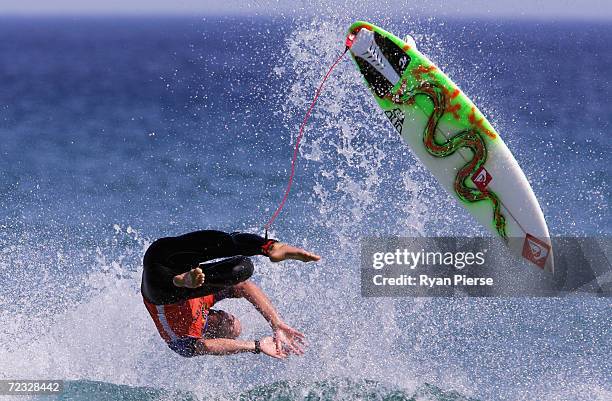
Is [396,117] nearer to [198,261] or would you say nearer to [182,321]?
[182,321]

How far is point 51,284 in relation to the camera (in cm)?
1241

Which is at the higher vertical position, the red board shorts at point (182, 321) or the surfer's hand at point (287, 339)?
the red board shorts at point (182, 321)

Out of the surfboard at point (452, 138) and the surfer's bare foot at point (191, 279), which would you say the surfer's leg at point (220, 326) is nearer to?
the surfer's bare foot at point (191, 279)

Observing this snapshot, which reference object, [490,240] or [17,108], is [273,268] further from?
[17,108]

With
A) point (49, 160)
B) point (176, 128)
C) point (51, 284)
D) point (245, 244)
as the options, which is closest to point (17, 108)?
point (176, 128)

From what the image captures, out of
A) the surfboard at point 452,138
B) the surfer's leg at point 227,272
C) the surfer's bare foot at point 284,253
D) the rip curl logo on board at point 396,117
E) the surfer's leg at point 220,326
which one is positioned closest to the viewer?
the surfer's bare foot at point 284,253

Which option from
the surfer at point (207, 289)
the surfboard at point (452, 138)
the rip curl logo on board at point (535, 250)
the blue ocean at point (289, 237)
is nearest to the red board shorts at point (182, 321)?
the surfer at point (207, 289)

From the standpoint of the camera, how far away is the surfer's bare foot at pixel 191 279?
23.0 feet

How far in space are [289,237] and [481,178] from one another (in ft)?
17.7

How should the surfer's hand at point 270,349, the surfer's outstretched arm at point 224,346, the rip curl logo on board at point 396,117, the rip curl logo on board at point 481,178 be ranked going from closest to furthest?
the surfer's hand at point 270,349 < the surfer's outstretched arm at point 224,346 < the rip curl logo on board at point 481,178 < the rip curl logo on board at point 396,117

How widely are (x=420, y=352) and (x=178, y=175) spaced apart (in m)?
10.7

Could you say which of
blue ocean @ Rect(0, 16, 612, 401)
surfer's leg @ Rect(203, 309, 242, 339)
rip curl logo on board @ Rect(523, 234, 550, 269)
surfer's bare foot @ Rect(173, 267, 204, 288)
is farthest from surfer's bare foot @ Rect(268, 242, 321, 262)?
rip curl logo on board @ Rect(523, 234, 550, 269)

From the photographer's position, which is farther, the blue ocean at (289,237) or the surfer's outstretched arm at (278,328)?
the blue ocean at (289,237)

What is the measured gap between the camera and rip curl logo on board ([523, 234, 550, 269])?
32.3ft
